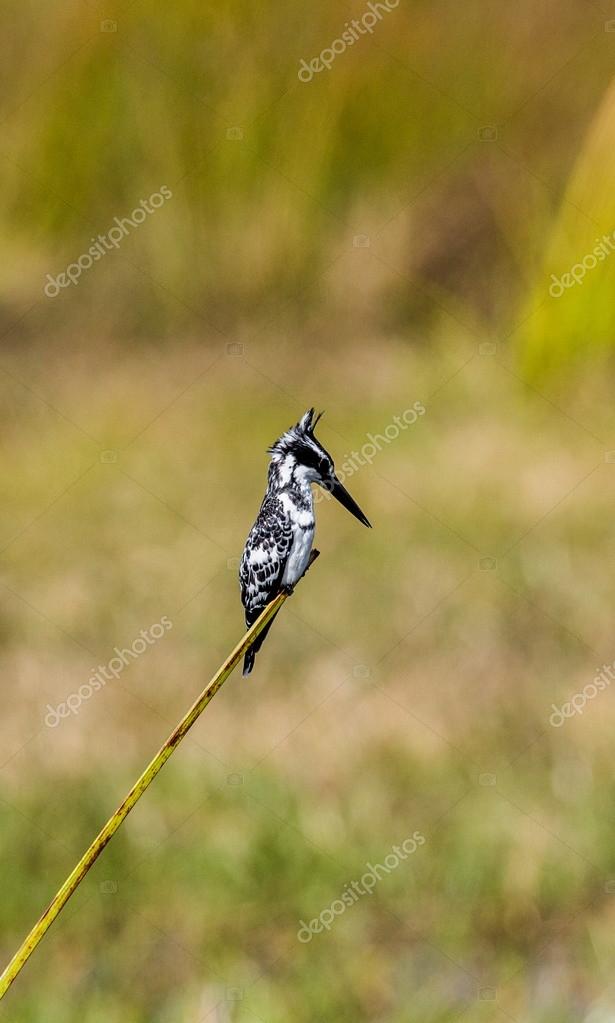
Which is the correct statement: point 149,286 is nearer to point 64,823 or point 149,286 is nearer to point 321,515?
point 321,515

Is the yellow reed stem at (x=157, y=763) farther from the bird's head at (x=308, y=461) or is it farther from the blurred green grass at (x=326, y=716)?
the blurred green grass at (x=326, y=716)

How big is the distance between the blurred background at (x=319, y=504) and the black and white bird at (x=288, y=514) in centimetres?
34

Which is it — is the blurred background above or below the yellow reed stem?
above

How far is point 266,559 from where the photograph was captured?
1.52m

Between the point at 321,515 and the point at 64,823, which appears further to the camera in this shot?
the point at 321,515

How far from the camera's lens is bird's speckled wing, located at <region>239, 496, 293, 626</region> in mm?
1370

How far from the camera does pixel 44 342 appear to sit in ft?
28.9

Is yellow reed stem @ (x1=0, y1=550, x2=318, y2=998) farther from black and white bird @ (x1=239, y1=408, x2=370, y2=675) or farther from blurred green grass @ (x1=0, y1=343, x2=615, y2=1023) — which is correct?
blurred green grass @ (x1=0, y1=343, x2=615, y2=1023)

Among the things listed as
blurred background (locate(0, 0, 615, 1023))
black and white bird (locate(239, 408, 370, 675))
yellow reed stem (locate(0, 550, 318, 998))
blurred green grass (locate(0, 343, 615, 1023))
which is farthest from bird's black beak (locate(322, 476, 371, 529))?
blurred green grass (locate(0, 343, 615, 1023))

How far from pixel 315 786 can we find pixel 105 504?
2727 millimetres

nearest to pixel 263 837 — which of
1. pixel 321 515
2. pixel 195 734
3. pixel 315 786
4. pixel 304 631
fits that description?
pixel 315 786

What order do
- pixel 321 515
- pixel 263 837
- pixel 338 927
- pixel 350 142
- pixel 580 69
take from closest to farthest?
pixel 350 142 → pixel 338 927 → pixel 263 837 → pixel 321 515 → pixel 580 69

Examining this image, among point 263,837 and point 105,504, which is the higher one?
point 105,504

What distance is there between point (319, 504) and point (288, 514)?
4323 mm
